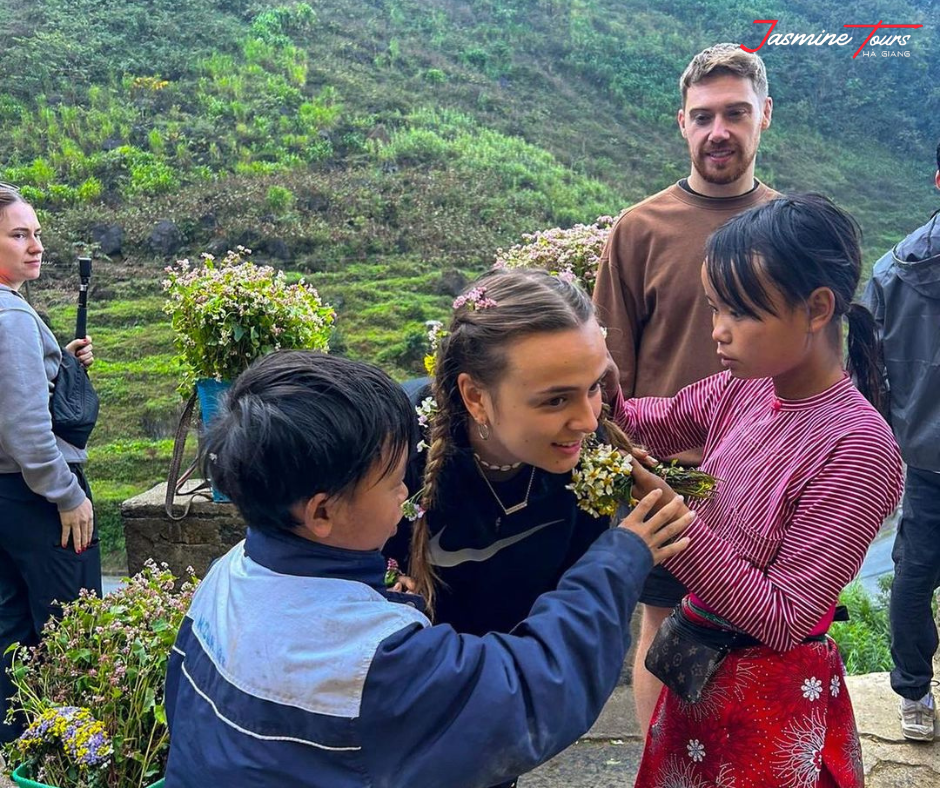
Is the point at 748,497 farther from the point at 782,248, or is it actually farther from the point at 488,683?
the point at 488,683

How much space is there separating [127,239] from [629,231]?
22.6ft

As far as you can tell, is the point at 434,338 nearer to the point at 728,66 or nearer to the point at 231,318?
the point at 728,66

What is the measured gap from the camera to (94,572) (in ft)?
9.62

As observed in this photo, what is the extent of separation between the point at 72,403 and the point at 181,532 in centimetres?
82

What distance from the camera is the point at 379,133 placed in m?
9.88

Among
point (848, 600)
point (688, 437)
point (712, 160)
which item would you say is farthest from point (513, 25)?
point (688, 437)

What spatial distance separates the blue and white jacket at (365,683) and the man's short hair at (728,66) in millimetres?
1877

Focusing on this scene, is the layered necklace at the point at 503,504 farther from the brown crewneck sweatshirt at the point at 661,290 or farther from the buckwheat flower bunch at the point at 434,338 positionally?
the brown crewneck sweatshirt at the point at 661,290

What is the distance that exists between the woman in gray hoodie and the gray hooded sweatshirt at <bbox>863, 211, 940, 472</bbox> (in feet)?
8.75

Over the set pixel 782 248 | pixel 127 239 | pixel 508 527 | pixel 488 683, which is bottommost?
pixel 127 239

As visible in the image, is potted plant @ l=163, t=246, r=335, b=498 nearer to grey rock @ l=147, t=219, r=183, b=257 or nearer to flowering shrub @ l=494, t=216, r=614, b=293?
flowering shrub @ l=494, t=216, r=614, b=293

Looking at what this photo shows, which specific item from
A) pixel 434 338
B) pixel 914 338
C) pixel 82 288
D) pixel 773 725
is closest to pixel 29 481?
pixel 82 288

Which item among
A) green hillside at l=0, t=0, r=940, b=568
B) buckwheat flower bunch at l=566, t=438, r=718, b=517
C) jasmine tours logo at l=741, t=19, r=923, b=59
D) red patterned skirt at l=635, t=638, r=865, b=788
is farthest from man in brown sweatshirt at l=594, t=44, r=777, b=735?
jasmine tours logo at l=741, t=19, r=923, b=59

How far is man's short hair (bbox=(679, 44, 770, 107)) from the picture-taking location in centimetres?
249
